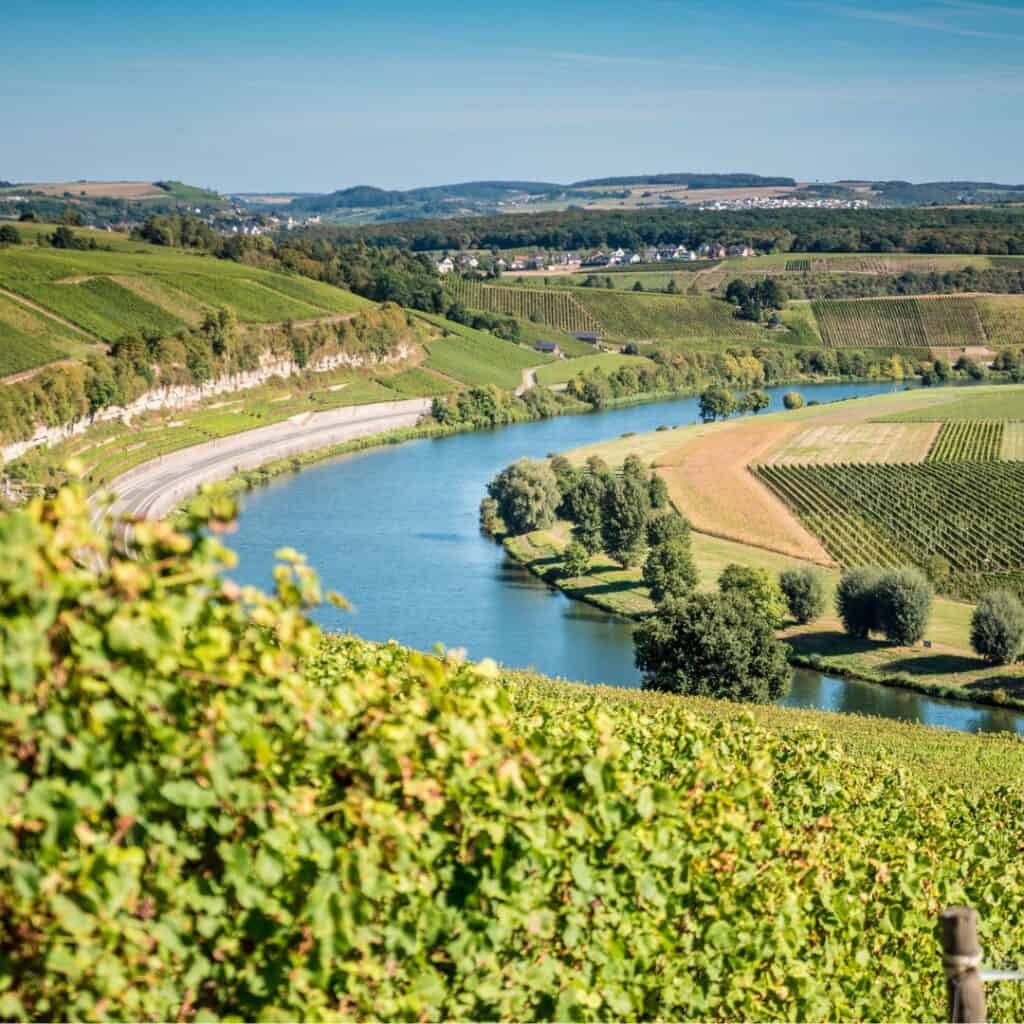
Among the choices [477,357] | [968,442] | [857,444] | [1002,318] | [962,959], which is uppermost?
[1002,318]

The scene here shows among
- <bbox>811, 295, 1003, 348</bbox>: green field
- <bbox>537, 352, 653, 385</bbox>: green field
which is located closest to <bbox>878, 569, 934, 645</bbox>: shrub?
<bbox>537, 352, 653, 385</bbox>: green field

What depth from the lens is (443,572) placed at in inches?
2334

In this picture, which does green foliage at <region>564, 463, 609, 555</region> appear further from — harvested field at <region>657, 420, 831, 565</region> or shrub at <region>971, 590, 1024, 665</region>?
shrub at <region>971, 590, 1024, 665</region>

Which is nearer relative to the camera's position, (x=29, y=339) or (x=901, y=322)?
(x=29, y=339)

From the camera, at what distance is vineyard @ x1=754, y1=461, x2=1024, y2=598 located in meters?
56.4

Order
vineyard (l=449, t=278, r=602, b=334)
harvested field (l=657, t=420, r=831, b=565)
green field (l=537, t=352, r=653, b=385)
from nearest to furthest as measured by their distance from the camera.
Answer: harvested field (l=657, t=420, r=831, b=565) → green field (l=537, t=352, r=653, b=385) → vineyard (l=449, t=278, r=602, b=334)

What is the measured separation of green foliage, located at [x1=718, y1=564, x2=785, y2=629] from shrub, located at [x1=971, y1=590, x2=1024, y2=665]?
21.9 feet

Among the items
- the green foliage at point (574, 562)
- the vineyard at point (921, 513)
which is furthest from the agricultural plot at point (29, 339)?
the vineyard at point (921, 513)

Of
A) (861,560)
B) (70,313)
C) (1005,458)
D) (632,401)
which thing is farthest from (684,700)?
(632,401)

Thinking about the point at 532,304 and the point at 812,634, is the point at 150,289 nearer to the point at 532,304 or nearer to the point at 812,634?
the point at 532,304

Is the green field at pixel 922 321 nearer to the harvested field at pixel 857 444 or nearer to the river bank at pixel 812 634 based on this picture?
the harvested field at pixel 857 444

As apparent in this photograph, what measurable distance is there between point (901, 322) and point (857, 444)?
70.9 m

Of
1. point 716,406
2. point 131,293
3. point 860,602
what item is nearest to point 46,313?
point 131,293

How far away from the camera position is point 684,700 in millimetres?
22797
